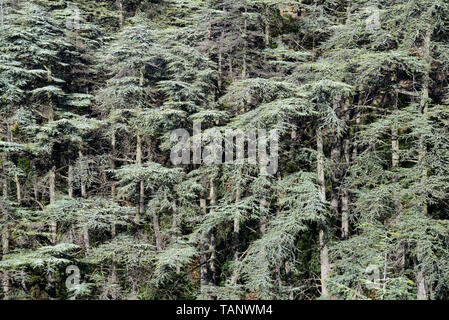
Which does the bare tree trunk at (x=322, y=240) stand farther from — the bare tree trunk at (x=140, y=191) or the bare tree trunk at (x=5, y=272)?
the bare tree trunk at (x=5, y=272)

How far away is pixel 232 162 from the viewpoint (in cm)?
1148

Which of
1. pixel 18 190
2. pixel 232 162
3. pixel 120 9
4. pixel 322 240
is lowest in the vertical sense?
pixel 322 240

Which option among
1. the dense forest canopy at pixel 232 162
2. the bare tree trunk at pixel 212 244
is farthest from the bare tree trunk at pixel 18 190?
the bare tree trunk at pixel 212 244

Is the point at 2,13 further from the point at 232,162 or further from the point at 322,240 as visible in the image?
the point at 322,240

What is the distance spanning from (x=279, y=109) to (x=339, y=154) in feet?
15.2

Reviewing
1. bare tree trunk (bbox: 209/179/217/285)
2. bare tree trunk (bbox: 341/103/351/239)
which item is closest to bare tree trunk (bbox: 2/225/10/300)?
bare tree trunk (bbox: 209/179/217/285)

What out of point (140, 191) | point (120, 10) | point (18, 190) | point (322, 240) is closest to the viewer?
point (322, 240)

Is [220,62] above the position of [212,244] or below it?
above

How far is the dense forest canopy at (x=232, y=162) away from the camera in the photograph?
1052 centimetres

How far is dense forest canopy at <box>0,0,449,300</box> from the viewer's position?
10523 millimetres

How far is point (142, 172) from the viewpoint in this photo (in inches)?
478

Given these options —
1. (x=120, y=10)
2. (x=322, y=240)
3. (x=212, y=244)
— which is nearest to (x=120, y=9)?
(x=120, y=10)
